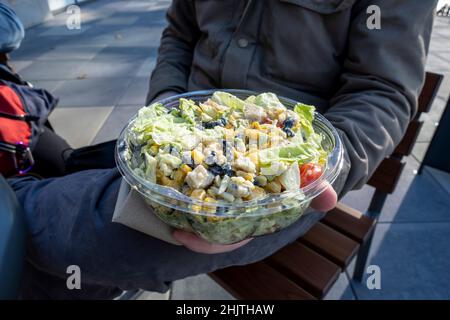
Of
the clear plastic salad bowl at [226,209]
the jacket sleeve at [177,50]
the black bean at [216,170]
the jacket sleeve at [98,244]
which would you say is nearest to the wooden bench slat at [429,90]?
the clear plastic salad bowl at [226,209]

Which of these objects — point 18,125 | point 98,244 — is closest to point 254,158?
point 98,244

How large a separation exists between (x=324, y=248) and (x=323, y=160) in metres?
0.70

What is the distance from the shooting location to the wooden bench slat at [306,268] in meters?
1.34

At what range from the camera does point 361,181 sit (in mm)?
1220

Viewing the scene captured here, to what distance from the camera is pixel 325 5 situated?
1.30 meters

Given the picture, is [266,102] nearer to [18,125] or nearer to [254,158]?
[254,158]

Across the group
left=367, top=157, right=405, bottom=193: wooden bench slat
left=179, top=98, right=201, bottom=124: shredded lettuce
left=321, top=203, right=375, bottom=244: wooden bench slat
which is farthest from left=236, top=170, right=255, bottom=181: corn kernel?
left=367, top=157, right=405, bottom=193: wooden bench slat

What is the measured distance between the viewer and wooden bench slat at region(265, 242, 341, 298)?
52.8 inches

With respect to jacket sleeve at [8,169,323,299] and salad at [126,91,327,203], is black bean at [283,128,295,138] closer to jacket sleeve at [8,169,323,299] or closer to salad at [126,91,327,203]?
salad at [126,91,327,203]

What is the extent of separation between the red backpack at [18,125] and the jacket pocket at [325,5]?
4.53 feet

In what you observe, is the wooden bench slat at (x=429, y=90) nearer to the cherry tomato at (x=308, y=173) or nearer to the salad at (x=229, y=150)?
the salad at (x=229, y=150)

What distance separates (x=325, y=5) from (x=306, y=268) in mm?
1091

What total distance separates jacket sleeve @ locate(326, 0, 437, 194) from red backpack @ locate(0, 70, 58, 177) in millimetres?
1416
